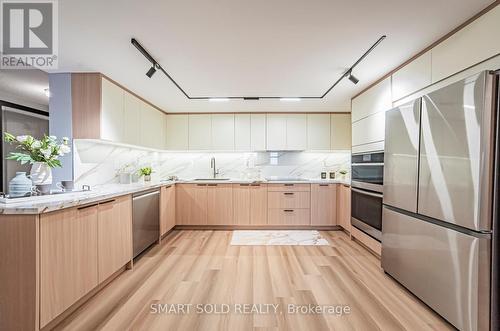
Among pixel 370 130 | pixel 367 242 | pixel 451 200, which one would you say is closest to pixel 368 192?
pixel 367 242

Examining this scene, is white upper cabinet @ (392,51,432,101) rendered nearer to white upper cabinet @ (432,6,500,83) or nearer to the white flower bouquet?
white upper cabinet @ (432,6,500,83)

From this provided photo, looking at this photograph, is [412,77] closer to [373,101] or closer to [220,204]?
[373,101]

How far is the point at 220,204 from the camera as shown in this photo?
13.6 feet

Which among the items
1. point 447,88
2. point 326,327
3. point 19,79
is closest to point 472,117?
point 447,88

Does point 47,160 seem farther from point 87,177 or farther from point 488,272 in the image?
point 488,272

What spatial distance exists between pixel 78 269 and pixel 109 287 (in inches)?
21.8

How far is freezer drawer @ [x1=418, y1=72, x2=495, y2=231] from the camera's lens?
140 centimetres

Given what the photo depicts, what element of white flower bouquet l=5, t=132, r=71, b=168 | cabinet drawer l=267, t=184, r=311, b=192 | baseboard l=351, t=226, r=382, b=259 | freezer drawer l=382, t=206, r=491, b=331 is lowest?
baseboard l=351, t=226, r=382, b=259

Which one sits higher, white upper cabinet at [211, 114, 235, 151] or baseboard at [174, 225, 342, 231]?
white upper cabinet at [211, 114, 235, 151]

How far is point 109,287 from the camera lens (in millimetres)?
2180

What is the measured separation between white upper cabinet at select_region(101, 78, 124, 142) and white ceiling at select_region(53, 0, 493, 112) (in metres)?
0.15

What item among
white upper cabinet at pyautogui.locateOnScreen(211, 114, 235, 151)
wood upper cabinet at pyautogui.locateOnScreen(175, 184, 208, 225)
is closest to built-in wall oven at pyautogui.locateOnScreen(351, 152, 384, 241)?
white upper cabinet at pyautogui.locateOnScreen(211, 114, 235, 151)

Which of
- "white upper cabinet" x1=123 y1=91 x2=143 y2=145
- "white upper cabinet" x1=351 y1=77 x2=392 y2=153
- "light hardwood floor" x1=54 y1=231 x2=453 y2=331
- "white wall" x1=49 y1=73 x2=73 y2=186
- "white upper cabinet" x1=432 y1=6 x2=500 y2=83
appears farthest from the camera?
"white upper cabinet" x1=123 y1=91 x2=143 y2=145

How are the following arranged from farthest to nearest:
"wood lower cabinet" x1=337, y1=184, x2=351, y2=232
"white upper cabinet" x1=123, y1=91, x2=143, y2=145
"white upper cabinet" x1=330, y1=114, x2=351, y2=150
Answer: "white upper cabinet" x1=330, y1=114, x2=351, y2=150
"wood lower cabinet" x1=337, y1=184, x2=351, y2=232
"white upper cabinet" x1=123, y1=91, x2=143, y2=145
